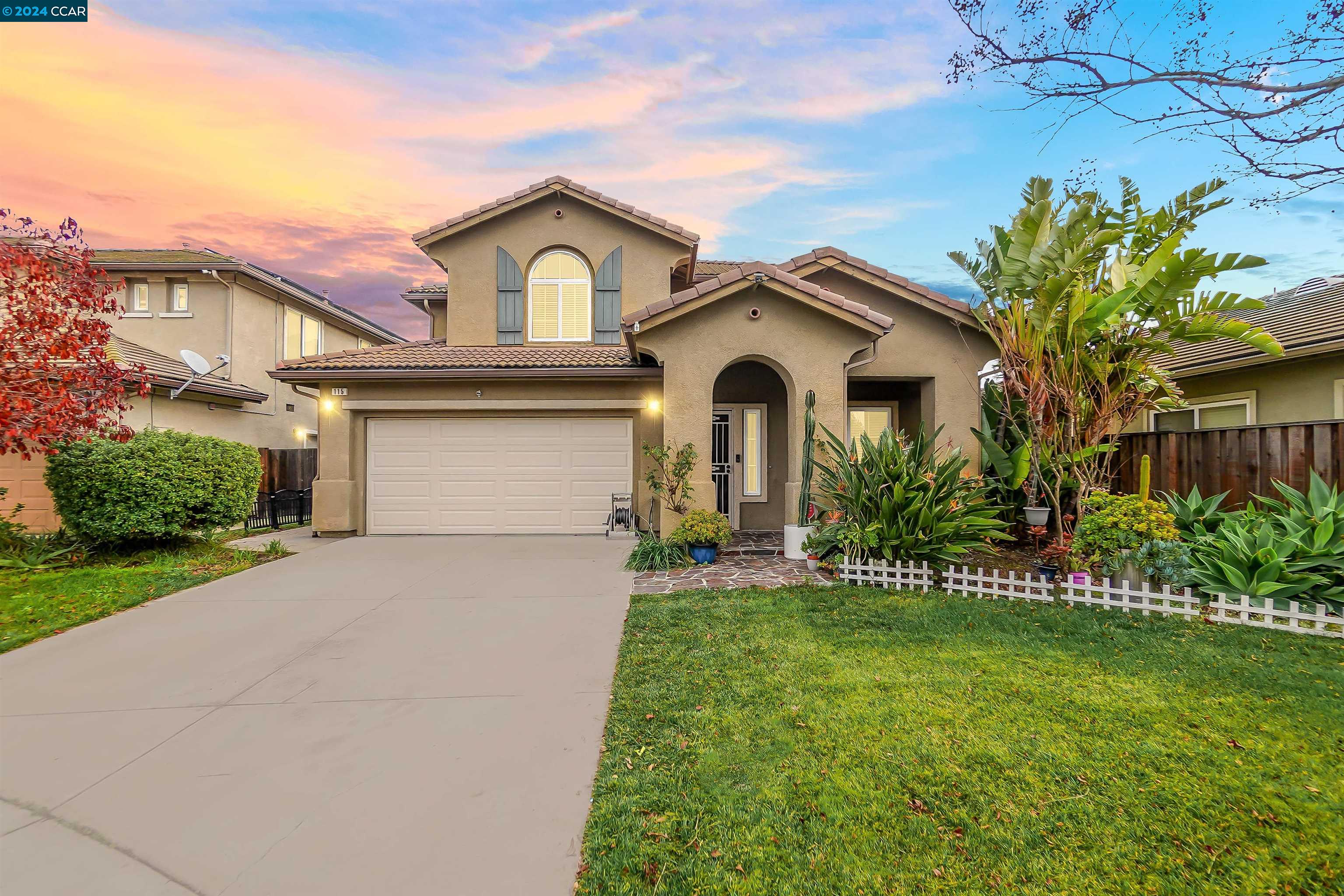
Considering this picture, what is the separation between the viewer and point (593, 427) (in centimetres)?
1134

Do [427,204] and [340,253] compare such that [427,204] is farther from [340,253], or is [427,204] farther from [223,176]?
[223,176]

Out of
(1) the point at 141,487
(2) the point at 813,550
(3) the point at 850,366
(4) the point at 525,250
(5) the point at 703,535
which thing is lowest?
(2) the point at 813,550

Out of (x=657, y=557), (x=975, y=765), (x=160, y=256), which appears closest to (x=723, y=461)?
(x=657, y=557)

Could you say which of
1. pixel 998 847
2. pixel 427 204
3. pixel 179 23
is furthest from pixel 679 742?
pixel 427 204

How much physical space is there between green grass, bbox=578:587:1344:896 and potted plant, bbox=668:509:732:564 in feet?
10.7

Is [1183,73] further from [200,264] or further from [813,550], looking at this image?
[200,264]

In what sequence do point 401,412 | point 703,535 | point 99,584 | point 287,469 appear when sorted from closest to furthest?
point 99,584 < point 703,535 < point 401,412 < point 287,469

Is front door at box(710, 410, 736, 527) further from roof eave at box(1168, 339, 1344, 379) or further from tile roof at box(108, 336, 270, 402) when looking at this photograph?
tile roof at box(108, 336, 270, 402)

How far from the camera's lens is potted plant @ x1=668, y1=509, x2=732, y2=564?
27.8ft

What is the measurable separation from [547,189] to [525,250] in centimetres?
154

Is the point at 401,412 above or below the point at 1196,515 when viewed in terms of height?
above

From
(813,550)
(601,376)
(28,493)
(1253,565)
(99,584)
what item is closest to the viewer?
(1253,565)

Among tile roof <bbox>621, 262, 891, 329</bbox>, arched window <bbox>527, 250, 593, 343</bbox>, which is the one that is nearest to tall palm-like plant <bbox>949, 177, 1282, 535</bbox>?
tile roof <bbox>621, 262, 891, 329</bbox>

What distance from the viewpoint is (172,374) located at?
493 inches
